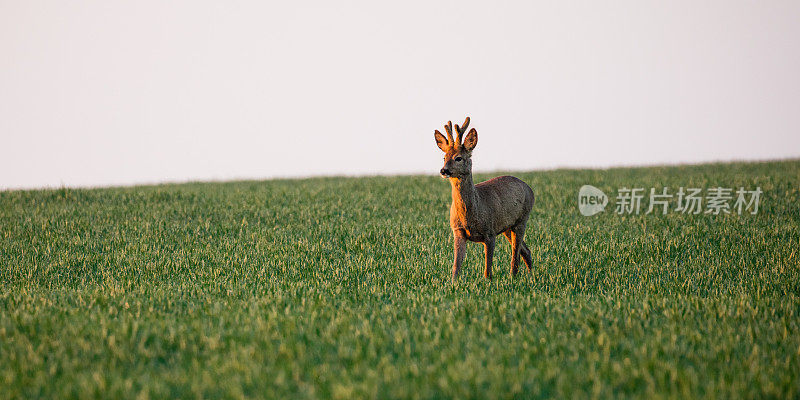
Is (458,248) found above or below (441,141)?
below

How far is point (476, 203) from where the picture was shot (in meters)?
8.15

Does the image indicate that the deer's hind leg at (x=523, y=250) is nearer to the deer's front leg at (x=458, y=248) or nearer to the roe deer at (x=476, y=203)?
the roe deer at (x=476, y=203)

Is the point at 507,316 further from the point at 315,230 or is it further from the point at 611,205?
A: the point at 611,205

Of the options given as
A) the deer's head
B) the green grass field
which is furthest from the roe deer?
the green grass field

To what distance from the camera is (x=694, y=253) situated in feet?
37.4

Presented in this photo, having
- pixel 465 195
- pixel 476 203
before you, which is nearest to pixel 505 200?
pixel 476 203

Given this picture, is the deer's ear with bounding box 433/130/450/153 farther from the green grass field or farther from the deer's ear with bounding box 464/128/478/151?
the green grass field

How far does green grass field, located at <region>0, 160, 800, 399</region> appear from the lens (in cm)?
471

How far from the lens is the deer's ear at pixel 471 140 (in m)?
7.57

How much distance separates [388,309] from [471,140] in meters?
2.64

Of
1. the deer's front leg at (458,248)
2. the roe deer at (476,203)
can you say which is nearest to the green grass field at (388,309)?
the deer's front leg at (458,248)

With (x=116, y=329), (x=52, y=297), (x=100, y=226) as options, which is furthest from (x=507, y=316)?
(x=100, y=226)

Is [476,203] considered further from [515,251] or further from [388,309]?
[388,309]

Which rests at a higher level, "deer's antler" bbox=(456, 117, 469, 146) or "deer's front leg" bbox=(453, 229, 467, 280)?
"deer's antler" bbox=(456, 117, 469, 146)
